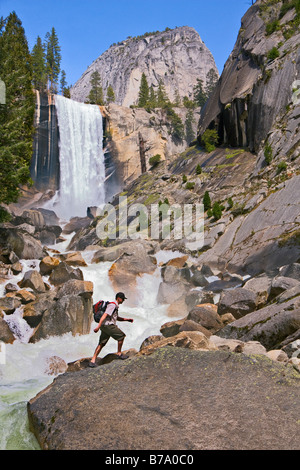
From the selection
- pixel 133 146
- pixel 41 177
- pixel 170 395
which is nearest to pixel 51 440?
pixel 170 395

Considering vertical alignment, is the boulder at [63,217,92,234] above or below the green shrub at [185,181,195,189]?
below

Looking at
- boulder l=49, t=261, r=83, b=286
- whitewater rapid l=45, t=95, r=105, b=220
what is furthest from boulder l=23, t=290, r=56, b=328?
whitewater rapid l=45, t=95, r=105, b=220

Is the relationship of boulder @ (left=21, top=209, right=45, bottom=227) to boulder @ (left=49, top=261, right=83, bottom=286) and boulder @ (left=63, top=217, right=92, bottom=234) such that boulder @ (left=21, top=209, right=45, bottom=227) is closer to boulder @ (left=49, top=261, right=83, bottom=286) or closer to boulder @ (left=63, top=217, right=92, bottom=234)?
boulder @ (left=63, top=217, right=92, bottom=234)

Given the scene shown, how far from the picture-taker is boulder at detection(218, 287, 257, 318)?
14.1 meters

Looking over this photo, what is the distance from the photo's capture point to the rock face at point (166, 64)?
553 ft

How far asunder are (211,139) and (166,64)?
471 feet

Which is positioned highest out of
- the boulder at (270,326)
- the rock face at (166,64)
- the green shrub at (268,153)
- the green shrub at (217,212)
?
the rock face at (166,64)

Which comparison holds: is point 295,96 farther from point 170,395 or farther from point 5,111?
point 170,395

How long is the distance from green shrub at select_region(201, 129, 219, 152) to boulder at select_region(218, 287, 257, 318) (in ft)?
119

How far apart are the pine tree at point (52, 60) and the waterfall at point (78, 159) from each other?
23.5m

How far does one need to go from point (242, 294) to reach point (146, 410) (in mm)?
9655

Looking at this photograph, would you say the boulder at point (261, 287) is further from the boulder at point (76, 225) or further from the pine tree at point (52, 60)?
the pine tree at point (52, 60)

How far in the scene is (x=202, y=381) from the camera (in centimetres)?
661

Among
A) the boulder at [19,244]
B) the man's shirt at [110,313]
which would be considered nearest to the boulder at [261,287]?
the man's shirt at [110,313]
